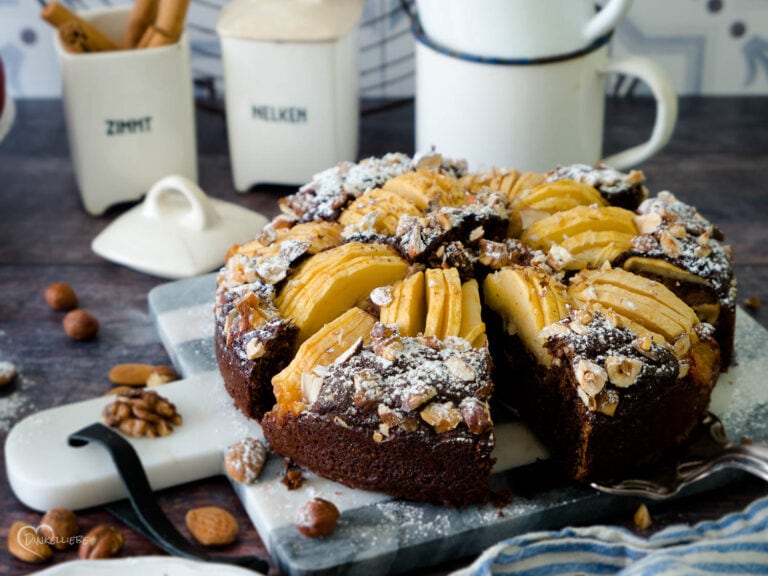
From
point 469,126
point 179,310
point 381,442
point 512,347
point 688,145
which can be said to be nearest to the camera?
point 381,442

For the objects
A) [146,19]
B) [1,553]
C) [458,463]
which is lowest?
[1,553]

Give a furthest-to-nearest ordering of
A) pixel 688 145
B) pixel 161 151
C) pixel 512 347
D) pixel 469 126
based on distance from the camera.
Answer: pixel 688 145 < pixel 161 151 < pixel 469 126 < pixel 512 347

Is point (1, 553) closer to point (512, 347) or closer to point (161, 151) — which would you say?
point (512, 347)

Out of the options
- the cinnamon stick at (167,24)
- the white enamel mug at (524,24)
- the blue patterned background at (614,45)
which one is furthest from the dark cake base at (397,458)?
the blue patterned background at (614,45)

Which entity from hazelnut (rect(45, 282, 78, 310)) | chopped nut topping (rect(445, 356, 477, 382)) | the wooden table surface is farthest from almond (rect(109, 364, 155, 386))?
chopped nut topping (rect(445, 356, 477, 382))

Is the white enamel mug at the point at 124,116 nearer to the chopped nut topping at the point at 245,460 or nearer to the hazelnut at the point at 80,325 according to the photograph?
the hazelnut at the point at 80,325

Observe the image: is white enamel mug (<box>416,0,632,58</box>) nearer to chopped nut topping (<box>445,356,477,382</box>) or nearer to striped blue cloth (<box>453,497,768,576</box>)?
chopped nut topping (<box>445,356,477,382</box>)

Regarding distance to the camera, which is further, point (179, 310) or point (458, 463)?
point (179, 310)

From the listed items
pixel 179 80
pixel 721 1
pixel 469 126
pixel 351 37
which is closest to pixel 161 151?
pixel 179 80

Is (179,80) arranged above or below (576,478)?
above
